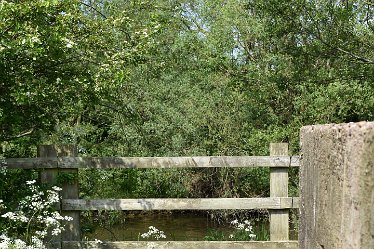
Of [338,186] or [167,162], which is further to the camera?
[167,162]

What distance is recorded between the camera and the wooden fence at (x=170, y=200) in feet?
18.5

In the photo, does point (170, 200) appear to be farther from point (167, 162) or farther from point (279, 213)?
point (279, 213)

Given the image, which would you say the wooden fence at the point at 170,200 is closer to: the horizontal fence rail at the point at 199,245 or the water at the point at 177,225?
the horizontal fence rail at the point at 199,245

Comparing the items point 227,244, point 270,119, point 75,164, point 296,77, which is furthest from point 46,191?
point 270,119

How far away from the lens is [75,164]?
227 inches

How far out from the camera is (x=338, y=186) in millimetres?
1229

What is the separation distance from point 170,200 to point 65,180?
1.15 m

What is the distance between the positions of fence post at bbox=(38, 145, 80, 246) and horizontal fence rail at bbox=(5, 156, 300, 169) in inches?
2.8

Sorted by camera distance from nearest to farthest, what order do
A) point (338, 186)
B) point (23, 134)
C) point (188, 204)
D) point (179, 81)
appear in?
point (338, 186), point (188, 204), point (23, 134), point (179, 81)

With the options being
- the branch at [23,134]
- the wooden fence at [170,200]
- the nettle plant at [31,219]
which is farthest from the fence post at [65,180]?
the branch at [23,134]

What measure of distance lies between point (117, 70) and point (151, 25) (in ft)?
3.48

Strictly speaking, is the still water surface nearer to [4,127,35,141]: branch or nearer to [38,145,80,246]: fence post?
[4,127,35,141]: branch

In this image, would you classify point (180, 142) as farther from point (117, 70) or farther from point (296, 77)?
point (117, 70)

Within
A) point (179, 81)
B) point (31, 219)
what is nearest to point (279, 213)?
point (31, 219)
